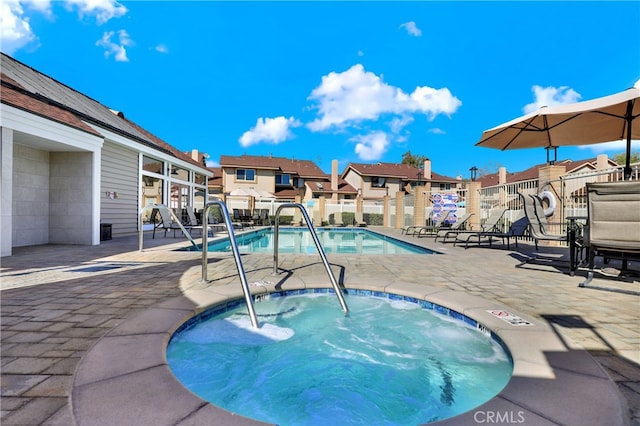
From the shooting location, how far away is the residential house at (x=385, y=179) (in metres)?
35.9

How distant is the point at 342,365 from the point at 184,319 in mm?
1385

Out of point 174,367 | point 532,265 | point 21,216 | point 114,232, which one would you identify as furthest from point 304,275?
point 114,232

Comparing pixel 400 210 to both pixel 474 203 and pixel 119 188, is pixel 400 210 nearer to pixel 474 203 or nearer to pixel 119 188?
pixel 474 203

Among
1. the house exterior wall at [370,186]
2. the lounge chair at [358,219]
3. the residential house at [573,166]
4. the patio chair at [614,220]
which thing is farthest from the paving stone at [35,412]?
the house exterior wall at [370,186]

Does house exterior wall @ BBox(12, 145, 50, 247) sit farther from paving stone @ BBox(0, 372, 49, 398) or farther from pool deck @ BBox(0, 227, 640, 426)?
paving stone @ BBox(0, 372, 49, 398)

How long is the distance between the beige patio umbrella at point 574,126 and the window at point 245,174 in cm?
2515

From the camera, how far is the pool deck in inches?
52.8

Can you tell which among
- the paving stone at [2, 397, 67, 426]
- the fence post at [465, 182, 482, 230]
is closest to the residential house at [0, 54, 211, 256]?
the paving stone at [2, 397, 67, 426]

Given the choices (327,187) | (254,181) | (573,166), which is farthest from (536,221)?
(573,166)

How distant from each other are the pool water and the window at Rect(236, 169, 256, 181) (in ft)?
91.1

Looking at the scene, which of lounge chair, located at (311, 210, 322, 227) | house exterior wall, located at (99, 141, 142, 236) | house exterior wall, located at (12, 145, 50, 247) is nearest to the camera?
house exterior wall, located at (12, 145, 50, 247)

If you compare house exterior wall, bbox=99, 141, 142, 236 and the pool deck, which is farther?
house exterior wall, bbox=99, 141, 142, 236

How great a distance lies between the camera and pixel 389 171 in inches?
1480

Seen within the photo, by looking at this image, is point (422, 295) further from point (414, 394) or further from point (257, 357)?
point (257, 357)
